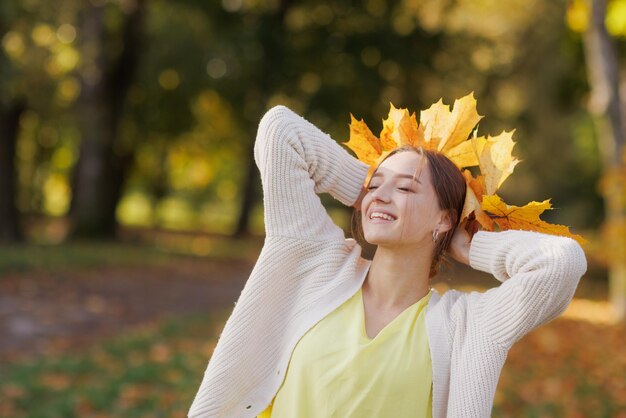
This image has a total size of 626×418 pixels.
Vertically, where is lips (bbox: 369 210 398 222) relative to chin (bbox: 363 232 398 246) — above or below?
above

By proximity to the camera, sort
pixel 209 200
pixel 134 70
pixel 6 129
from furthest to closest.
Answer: pixel 209 200
pixel 134 70
pixel 6 129

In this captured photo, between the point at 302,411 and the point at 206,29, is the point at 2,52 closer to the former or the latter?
the point at 206,29

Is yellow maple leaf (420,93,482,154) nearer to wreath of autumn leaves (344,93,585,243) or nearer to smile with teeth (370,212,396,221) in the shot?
wreath of autumn leaves (344,93,585,243)

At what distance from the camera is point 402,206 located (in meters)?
2.45

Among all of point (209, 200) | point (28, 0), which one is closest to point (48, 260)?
point (28, 0)

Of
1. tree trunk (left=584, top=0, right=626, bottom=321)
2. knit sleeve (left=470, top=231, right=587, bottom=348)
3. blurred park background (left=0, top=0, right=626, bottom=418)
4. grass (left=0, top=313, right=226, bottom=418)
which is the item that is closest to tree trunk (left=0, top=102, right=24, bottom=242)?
blurred park background (left=0, top=0, right=626, bottom=418)

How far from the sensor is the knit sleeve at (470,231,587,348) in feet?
7.33

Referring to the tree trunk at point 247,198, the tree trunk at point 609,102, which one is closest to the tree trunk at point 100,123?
the tree trunk at point 247,198

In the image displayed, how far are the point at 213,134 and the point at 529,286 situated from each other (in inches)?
979

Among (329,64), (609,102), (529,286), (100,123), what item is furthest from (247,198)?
(529,286)

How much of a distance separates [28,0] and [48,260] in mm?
4250

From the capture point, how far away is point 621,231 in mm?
10852

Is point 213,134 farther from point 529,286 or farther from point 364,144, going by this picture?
point 529,286

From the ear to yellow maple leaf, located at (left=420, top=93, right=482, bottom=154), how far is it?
192 millimetres
